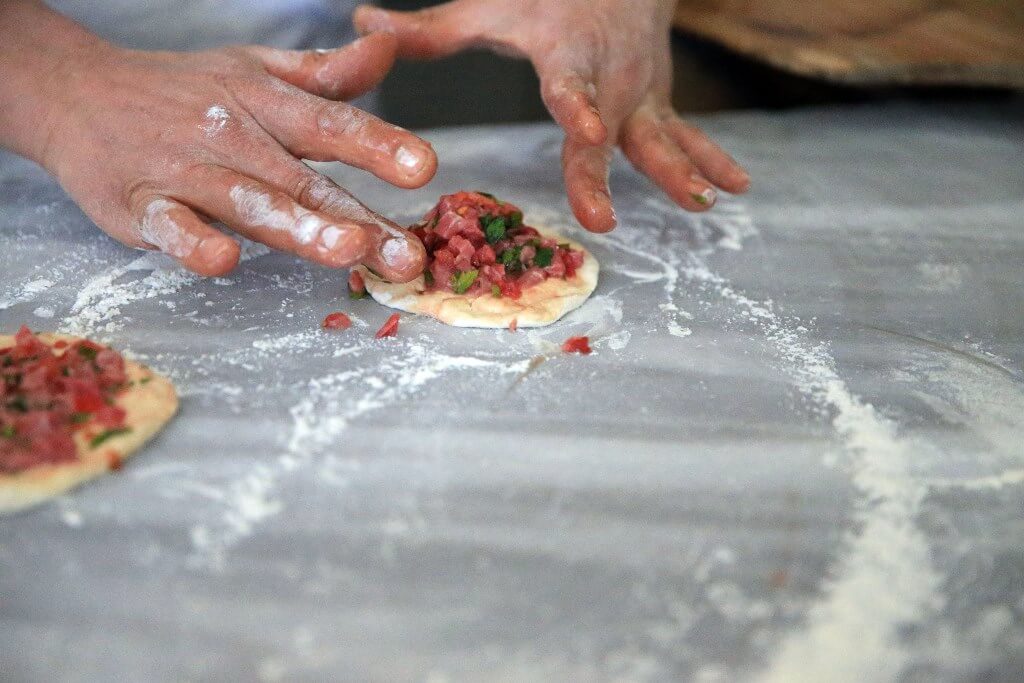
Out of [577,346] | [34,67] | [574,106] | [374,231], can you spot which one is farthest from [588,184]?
[34,67]

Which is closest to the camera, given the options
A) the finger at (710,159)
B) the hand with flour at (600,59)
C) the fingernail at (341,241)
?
the fingernail at (341,241)

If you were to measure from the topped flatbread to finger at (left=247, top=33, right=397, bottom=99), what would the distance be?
1.00 feet

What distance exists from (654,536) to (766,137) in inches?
74.1

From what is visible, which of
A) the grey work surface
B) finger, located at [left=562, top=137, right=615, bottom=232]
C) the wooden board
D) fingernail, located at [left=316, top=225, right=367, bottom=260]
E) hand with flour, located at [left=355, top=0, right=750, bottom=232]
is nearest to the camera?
the grey work surface

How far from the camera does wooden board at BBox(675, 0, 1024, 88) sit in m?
2.79

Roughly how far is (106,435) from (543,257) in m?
0.91

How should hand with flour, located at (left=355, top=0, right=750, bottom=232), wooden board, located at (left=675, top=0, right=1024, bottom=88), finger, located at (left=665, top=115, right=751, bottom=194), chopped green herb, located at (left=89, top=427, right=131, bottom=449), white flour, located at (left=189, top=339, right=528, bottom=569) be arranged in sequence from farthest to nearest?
wooden board, located at (left=675, top=0, right=1024, bottom=88), finger, located at (left=665, top=115, right=751, bottom=194), hand with flour, located at (left=355, top=0, right=750, bottom=232), chopped green herb, located at (left=89, top=427, right=131, bottom=449), white flour, located at (left=189, top=339, right=528, bottom=569)

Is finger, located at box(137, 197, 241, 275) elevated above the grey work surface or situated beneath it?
elevated above

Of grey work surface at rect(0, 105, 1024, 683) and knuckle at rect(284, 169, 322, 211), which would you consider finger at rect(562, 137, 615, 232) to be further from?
knuckle at rect(284, 169, 322, 211)

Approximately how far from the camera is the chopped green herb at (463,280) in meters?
1.83

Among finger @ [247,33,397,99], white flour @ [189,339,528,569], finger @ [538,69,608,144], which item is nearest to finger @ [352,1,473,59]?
finger @ [247,33,397,99]

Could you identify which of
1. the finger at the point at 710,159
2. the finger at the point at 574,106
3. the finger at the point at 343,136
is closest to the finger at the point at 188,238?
the finger at the point at 343,136

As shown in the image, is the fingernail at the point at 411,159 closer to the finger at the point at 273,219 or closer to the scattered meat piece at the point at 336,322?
the finger at the point at 273,219

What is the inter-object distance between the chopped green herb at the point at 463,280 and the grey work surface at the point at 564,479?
0.11 meters
